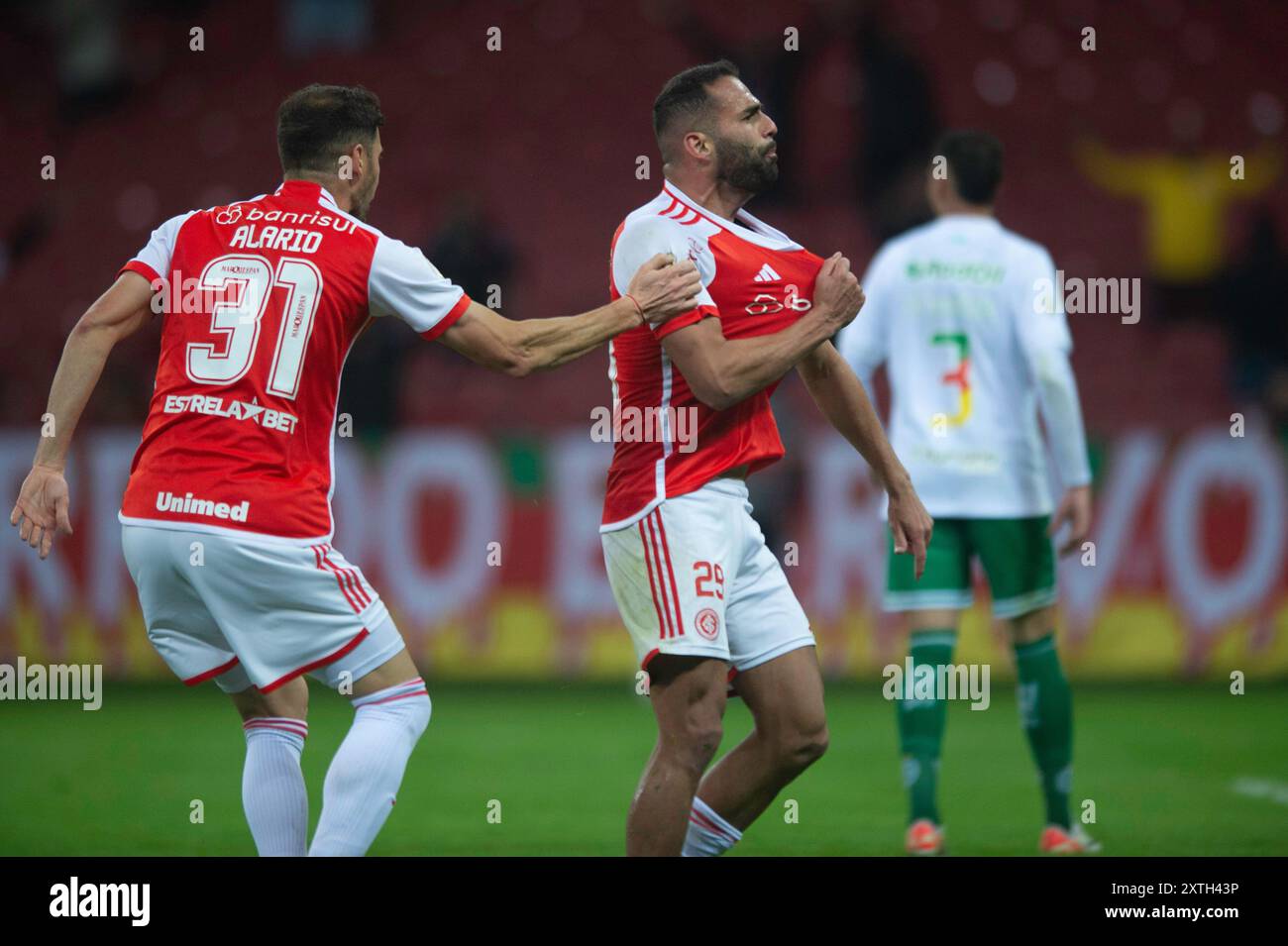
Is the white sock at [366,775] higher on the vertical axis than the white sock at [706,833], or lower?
higher

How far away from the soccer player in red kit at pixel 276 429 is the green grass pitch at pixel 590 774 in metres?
1.45

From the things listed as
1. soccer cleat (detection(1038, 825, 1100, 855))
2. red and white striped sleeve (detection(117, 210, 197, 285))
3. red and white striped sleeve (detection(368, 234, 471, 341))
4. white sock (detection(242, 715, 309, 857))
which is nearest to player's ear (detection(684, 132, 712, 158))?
red and white striped sleeve (detection(368, 234, 471, 341))

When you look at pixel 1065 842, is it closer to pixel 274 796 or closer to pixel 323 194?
pixel 274 796

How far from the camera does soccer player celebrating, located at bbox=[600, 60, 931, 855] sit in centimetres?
398

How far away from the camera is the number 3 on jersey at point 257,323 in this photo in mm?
3791

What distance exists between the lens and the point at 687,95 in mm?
4270

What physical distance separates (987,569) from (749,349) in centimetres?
180

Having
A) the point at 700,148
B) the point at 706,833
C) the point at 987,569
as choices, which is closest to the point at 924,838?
the point at 987,569

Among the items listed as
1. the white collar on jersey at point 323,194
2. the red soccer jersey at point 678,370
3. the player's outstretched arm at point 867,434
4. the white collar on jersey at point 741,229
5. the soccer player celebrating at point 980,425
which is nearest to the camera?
the white collar on jersey at point 323,194

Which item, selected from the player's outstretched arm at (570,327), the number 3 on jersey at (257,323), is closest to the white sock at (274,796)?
the number 3 on jersey at (257,323)

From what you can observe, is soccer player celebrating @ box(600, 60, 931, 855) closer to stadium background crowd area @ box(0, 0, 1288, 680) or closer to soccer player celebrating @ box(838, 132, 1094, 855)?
soccer player celebrating @ box(838, 132, 1094, 855)

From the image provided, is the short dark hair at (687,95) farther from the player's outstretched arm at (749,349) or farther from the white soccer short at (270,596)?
the white soccer short at (270,596)

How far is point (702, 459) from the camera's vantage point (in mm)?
4121
